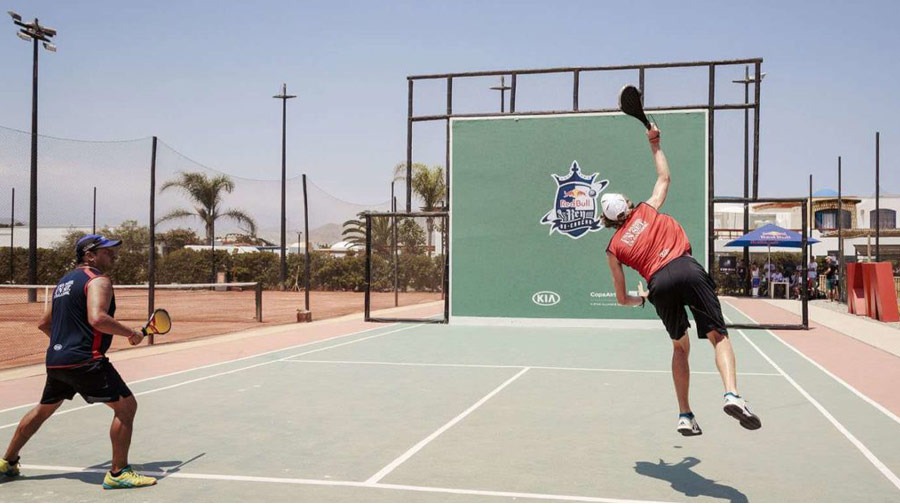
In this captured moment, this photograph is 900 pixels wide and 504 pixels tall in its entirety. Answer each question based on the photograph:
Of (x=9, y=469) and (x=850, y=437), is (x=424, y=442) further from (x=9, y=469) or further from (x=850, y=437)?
(x=850, y=437)

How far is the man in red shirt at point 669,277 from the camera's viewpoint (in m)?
6.29

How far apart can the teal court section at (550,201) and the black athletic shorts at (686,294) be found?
14266 millimetres

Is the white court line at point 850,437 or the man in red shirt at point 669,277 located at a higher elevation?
the man in red shirt at point 669,277

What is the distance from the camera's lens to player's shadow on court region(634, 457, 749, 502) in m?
6.09

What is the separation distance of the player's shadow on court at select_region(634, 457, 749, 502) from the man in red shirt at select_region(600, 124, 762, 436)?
368 millimetres

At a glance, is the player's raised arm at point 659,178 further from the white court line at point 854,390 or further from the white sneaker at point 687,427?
the white court line at point 854,390

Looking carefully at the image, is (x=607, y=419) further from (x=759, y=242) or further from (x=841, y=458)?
(x=759, y=242)

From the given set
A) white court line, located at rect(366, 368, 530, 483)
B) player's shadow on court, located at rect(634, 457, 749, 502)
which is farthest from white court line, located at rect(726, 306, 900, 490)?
white court line, located at rect(366, 368, 530, 483)

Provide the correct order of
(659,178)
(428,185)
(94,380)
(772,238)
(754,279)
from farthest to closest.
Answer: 1. (428,185)
2. (754,279)
3. (772,238)
4. (659,178)
5. (94,380)

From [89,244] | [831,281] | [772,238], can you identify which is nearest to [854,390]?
[89,244]

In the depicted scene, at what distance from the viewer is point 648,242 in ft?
21.3

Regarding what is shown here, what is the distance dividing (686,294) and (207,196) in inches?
1945

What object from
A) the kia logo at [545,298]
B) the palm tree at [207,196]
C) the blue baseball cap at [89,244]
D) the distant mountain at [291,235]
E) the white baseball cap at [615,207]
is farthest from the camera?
the distant mountain at [291,235]

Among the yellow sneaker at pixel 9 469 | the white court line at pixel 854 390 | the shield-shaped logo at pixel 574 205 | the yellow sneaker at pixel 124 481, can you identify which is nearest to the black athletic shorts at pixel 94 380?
the yellow sneaker at pixel 124 481
